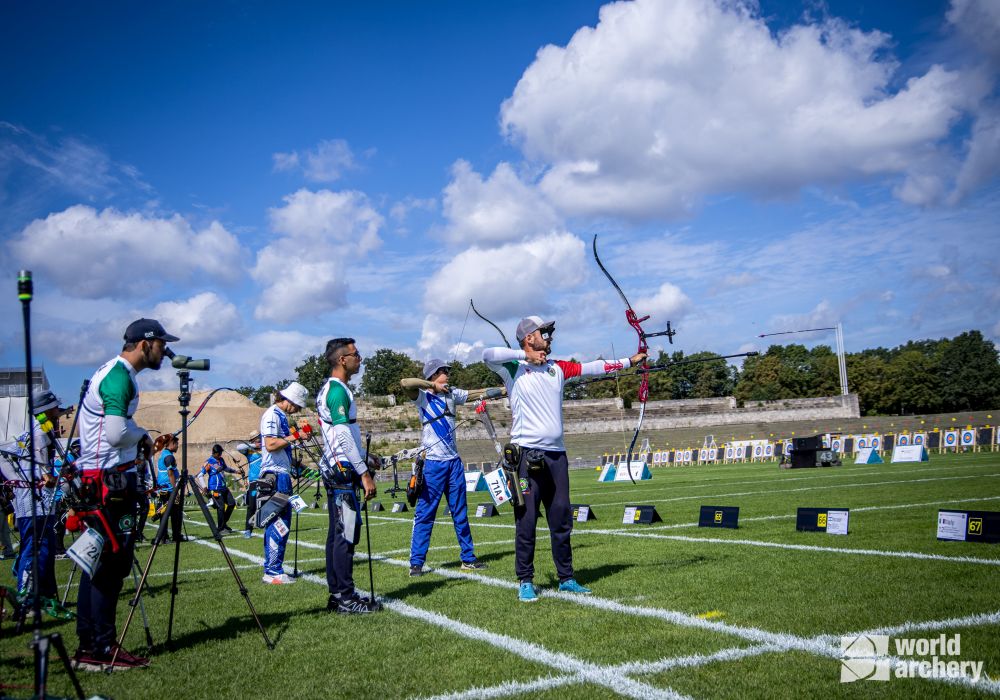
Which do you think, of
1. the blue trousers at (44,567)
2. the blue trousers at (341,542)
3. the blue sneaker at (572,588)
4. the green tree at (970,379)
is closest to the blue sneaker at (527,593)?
the blue sneaker at (572,588)

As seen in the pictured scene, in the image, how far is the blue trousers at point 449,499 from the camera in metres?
8.41

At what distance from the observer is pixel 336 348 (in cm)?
672

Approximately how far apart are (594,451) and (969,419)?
3293 cm

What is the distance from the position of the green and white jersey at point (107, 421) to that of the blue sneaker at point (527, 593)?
346 cm

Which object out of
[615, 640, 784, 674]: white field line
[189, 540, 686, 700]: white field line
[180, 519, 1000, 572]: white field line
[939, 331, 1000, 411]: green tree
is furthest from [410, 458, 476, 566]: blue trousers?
[939, 331, 1000, 411]: green tree

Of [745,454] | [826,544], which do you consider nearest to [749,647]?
[826,544]

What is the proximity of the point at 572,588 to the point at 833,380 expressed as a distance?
114837 millimetres

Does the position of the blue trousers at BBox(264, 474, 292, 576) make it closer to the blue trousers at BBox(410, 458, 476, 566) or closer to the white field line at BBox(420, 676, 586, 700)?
the blue trousers at BBox(410, 458, 476, 566)

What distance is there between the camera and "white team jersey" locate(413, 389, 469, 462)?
8844 millimetres

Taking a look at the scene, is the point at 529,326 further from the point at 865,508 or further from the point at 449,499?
the point at 865,508

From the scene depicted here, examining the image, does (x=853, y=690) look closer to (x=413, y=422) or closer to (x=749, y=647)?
(x=749, y=647)

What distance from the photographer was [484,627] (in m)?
5.42

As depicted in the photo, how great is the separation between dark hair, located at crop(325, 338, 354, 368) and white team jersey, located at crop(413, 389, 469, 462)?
2132mm

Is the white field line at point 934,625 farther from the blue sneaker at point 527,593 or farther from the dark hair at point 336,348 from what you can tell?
the dark hair at point 336,348
